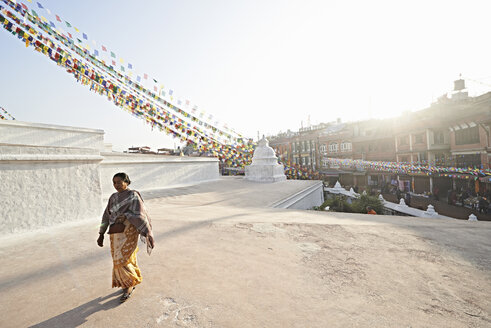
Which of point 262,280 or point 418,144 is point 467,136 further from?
point 262,280

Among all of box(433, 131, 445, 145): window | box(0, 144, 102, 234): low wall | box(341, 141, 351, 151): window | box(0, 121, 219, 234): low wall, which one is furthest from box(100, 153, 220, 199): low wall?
box(341, 141, 351, 151): window

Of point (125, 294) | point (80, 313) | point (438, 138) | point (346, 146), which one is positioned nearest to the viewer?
point (80, 313)

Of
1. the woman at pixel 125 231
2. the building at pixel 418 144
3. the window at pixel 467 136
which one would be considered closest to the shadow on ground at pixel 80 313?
the woman at pixel 125 231

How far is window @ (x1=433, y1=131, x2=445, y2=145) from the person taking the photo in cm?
2022

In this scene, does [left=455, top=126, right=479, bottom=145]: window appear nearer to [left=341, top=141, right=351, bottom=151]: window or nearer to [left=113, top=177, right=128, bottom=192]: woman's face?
[left=341, top=141, right=351, bottom=151]: window

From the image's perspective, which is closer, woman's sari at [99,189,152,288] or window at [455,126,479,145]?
woman's sari at [99,189,152,288]

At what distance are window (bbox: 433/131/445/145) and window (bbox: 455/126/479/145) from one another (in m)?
1.68

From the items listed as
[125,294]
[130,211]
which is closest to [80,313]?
[125,294]

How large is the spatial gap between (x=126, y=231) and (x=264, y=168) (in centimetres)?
1140

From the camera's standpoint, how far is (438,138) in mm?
20484

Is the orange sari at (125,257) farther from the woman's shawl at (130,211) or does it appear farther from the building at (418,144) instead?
the building at (418,144)

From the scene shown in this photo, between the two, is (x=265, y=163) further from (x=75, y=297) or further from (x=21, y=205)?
(x=75, y=297)

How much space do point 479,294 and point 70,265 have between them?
13.0ft

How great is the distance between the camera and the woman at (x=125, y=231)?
1.95 meters
